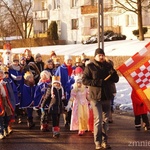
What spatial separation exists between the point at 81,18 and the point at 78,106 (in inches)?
1828

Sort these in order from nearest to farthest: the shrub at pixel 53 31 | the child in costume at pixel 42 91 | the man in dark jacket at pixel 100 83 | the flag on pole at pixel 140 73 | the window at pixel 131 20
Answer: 1. the man in dark jacket at pixel 100 83
2. the flag on pole at pixel 140 73
3. the child in costume at pixel 42 91
4. the window at pixel 131 20
5. the shrub at pixel 53 31

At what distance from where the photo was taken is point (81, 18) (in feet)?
187

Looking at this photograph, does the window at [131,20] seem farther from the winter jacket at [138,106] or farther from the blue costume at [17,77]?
the winter jacket at [138,106]

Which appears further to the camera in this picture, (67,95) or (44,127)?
(67,95)

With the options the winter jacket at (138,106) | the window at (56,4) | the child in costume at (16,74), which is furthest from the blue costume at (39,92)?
the window at (56,4)

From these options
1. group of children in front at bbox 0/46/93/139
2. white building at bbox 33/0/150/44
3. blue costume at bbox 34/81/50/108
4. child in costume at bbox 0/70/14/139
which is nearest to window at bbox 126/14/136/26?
white building at bbox 33/0/150/44

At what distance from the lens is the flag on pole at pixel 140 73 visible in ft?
35.4

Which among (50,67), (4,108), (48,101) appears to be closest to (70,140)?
(48,101)

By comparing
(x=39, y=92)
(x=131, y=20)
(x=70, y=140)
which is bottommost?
(x=70, y=140)

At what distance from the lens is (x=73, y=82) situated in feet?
38.2

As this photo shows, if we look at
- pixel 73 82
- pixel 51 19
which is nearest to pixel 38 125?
pixel 73 82

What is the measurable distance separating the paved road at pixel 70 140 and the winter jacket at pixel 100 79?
44.6 inches

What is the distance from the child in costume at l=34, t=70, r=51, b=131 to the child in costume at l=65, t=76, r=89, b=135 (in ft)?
2.23

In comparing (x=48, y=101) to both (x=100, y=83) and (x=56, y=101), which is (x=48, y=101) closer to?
(x=56, y=101)
